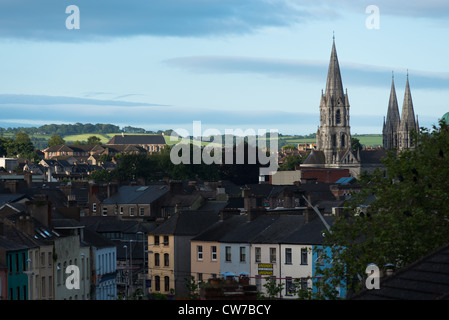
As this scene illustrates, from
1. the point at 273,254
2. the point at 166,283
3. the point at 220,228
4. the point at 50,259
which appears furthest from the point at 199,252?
the point at 50,259

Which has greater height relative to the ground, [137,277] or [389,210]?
[389,210]

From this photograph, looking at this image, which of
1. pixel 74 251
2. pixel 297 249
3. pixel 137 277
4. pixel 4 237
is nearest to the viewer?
pixel 4 237

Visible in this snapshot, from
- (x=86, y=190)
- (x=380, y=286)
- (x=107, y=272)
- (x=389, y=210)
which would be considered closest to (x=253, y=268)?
(x=107, y=272)

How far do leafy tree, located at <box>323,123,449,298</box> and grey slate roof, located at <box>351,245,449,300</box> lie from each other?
1098cm

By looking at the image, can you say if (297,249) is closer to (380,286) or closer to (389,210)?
(389,210)

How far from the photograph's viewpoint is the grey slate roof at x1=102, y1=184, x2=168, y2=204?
4587 inches

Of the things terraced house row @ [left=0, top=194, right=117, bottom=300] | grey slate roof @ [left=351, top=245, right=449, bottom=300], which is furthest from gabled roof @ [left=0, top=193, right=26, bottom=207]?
grey slate roof @ [left=351, top=245, right=449, bottom=300]

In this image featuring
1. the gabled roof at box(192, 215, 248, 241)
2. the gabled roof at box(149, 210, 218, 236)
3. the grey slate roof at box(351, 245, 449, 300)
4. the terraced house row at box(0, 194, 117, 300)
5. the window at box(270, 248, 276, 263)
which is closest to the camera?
the grey slate roof at box(351, 245, 449, 300)

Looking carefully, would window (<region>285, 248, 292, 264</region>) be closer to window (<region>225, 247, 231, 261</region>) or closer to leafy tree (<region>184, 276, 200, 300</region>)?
window (<region>225, 247, 231, 261</region>)

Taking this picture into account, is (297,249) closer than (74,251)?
No

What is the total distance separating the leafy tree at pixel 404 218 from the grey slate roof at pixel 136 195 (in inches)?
3012
